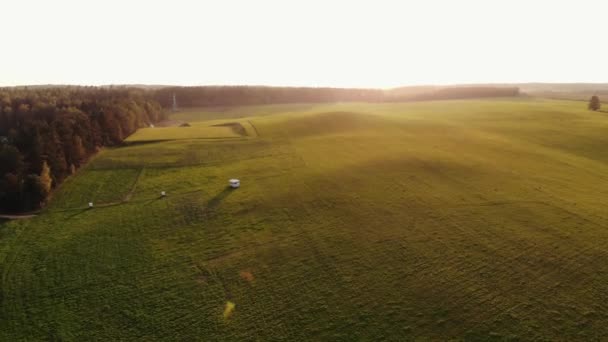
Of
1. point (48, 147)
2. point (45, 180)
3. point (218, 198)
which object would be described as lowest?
point (218, 198)

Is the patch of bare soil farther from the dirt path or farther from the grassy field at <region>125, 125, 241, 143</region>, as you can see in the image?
the dirt path

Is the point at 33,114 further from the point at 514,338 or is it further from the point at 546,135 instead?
the point at 546,135

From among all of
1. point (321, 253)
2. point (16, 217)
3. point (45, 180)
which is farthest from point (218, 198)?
point (45, 180)

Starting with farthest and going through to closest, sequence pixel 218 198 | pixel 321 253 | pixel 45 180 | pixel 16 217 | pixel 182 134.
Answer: pixel 182 134
pixel 45 180
pixel 218 198
pixel 16 217
pixel 321 253

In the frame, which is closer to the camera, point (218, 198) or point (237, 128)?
point (218, 198)

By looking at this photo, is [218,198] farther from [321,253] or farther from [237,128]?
[237,128]

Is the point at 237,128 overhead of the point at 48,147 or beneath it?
overhead

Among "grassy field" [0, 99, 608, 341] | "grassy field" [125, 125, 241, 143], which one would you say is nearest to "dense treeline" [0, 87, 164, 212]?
"grassy field" [0, 99, 608, 341]
